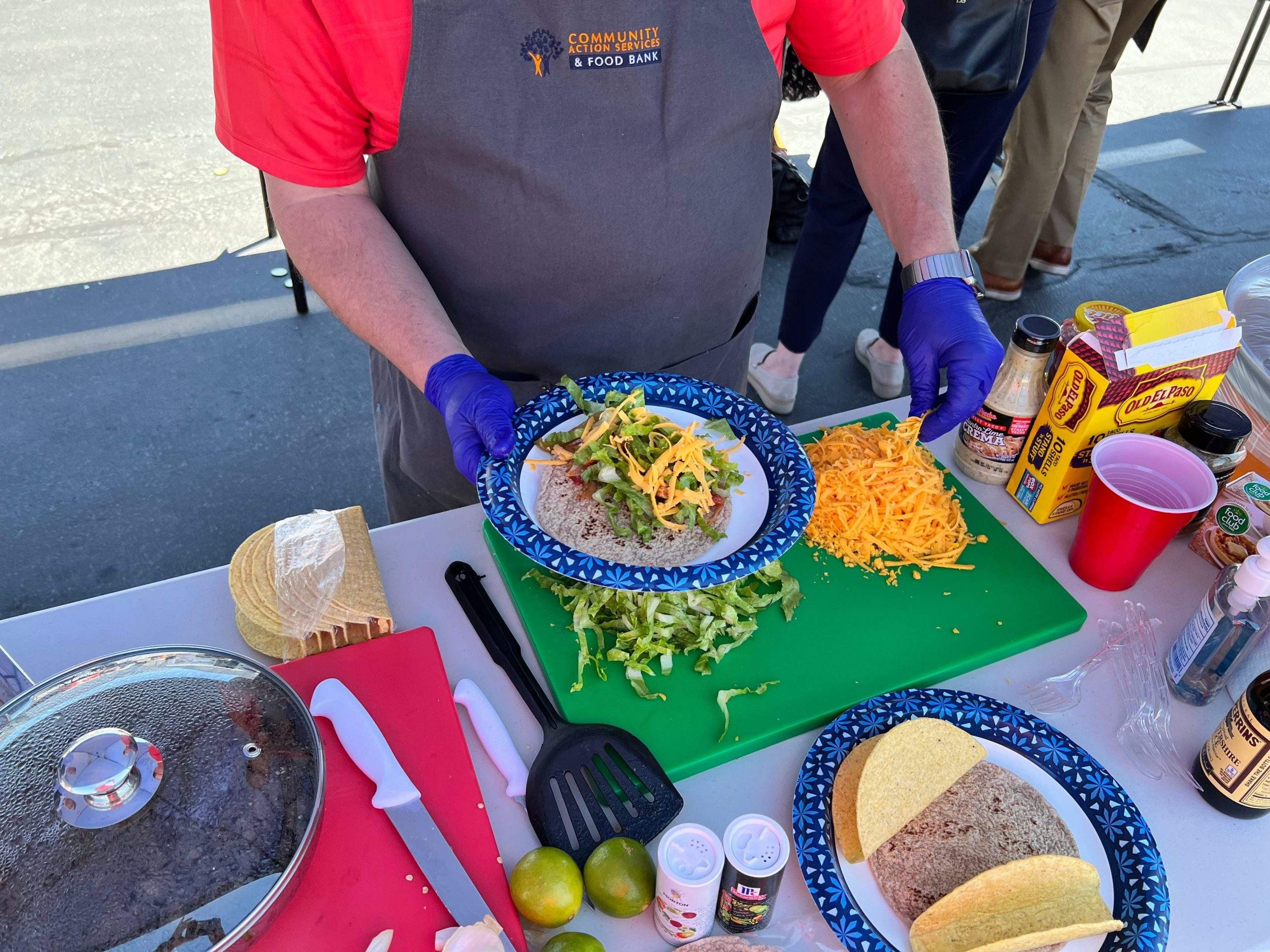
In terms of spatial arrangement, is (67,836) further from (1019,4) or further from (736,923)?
(1019,4)

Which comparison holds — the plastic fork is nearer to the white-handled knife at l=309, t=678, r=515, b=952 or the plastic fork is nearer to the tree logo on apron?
the white-handled knife at l=309, t=678, r=515, b=952

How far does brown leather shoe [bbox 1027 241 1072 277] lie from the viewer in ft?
15.7

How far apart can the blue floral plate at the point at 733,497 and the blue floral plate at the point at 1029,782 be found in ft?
0.96

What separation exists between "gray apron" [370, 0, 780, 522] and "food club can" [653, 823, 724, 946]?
1007 mm

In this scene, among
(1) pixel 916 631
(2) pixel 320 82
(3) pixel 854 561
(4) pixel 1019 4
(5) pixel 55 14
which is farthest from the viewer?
(5) pixel 55 14

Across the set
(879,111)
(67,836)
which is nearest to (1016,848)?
(67,836)

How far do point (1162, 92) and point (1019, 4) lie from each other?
4789 millimetres

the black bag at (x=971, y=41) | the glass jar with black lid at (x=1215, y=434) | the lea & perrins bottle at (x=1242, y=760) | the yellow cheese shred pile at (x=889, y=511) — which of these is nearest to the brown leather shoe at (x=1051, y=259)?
the black bag at (x=971, y=41)

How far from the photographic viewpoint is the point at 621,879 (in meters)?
1.08

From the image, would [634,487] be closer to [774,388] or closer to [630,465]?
[630,465]

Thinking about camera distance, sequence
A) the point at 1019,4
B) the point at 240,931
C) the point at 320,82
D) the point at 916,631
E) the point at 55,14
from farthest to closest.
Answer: the point at 55,14, the point at 1019,4, the point at 916,631, the point at 320,82, the point at 240,931

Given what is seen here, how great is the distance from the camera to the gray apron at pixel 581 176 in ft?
4.67

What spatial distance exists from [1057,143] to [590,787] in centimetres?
397

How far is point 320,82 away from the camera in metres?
1.39
